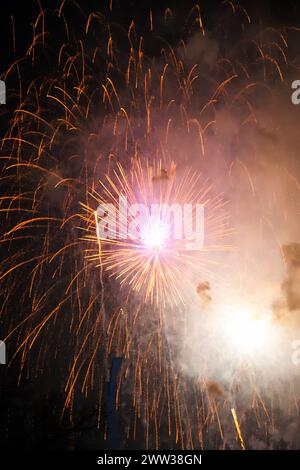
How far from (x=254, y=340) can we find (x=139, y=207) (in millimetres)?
13840

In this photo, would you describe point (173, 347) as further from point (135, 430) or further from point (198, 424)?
point (198, 424)

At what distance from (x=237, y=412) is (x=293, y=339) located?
16248 millimetres

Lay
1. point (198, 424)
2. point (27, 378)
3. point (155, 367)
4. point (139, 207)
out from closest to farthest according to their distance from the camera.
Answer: point (139, 207) < point (27, 378) < point (155, 367) < point (198, 424)

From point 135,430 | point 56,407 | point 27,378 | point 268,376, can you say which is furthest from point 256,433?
point 27,378

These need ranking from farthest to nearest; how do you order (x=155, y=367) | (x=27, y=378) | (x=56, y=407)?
(x=155, y=367) → (x=56, y=407) → (x=27, y=378)
